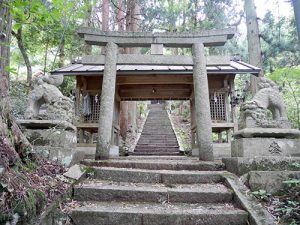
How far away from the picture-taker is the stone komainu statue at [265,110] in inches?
174

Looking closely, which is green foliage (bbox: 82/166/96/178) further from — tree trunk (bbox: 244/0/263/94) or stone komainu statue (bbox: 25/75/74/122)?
tree trunk (bbox: 244/0/263/94)

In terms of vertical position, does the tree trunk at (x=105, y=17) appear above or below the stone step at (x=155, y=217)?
above

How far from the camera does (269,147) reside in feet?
14.1

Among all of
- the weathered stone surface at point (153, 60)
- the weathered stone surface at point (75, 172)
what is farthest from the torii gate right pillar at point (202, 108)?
the weathered stone surface at point (75, 172)

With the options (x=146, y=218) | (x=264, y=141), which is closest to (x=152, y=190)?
(x=146, y=218)

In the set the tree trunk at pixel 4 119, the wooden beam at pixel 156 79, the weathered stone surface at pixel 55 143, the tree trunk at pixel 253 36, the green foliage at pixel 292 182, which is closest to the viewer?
the tree trunk at pixel 4 119

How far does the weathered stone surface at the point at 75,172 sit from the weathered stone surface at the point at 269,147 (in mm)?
2762

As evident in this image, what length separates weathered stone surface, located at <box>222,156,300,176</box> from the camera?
13.0 feet

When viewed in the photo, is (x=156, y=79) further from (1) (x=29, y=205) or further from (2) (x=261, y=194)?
(1) (x=29, y=205)

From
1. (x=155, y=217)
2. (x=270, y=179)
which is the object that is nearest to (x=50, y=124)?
(x=155, y=217)

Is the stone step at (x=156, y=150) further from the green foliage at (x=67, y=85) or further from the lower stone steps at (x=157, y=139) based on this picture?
the green foliage at (x=67, y=85)

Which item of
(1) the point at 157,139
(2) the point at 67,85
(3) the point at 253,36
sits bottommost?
(1) the point at 157,139

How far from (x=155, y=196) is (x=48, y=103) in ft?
8.45

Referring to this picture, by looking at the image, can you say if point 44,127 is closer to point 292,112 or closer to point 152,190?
point 152,190
